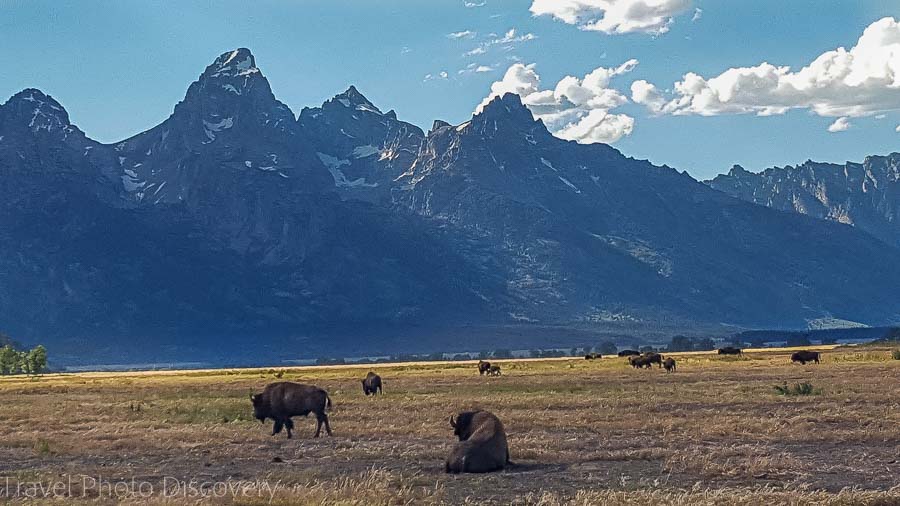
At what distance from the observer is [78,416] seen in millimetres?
42406

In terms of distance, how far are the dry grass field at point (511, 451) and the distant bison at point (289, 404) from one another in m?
0.69

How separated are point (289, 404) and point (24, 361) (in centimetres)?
14950

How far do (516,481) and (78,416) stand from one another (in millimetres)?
25003

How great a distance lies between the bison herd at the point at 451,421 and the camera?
24.3 meters

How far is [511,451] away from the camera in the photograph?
1070 inches

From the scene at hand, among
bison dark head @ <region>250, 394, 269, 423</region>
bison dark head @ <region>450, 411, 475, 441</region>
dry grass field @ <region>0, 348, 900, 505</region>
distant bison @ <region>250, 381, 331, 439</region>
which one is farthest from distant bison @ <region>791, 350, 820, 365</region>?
bison dark head @ <region>450, 411, 475, 441</region>

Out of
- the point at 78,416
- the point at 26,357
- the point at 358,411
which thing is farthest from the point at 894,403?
the point at 26,357

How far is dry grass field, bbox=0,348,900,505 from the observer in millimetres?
20500

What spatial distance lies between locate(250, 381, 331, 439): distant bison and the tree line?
13710cm

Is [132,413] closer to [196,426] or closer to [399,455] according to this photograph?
[196,426]

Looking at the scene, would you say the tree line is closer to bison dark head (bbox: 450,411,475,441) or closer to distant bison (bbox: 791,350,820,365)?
distant bison (bbox: 791,350,820,365)

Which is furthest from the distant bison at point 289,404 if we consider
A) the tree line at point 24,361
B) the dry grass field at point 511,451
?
the tree line at point 24,361

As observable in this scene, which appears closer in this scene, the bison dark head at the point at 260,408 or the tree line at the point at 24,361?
the bison dark head at the point at 260,408

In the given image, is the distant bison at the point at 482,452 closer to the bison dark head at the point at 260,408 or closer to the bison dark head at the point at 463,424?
Answer: the bison dark head at the point at 463,424
